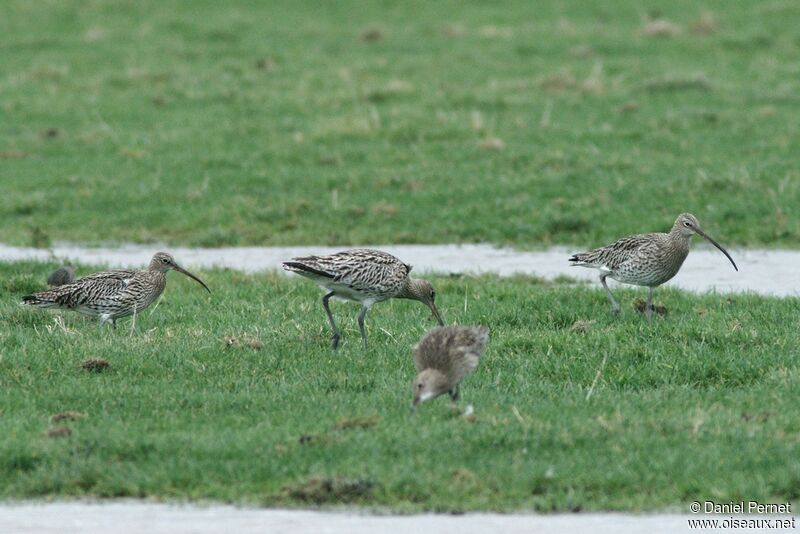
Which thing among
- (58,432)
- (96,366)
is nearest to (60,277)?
(96,366)

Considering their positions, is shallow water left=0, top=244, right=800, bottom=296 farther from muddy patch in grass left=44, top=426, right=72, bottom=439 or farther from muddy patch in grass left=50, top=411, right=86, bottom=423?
muddy patch in grass left=44, top=426, right=72, bottom=439

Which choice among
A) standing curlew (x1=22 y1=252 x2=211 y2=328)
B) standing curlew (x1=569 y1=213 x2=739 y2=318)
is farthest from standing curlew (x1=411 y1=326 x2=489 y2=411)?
standing curlew (x1=22 y1=252 x2=211 y2=328)

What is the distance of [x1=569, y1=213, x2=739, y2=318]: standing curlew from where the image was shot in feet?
44.0

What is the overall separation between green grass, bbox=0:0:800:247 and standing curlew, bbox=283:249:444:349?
635 cm

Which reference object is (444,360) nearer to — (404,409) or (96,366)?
(404,409)

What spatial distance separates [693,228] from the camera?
13.9 m

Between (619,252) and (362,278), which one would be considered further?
(619,252)

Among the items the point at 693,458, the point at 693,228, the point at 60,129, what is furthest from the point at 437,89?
the point at 693,458

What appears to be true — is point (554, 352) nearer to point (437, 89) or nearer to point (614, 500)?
point (614, 500)

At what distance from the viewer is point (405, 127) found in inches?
935

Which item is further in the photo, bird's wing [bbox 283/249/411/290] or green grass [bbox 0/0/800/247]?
green grass [bbox 0/0/800/247]

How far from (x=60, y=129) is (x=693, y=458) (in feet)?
61.9

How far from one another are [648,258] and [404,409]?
14.2ft

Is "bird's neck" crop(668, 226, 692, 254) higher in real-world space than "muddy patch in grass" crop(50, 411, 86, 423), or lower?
lower
